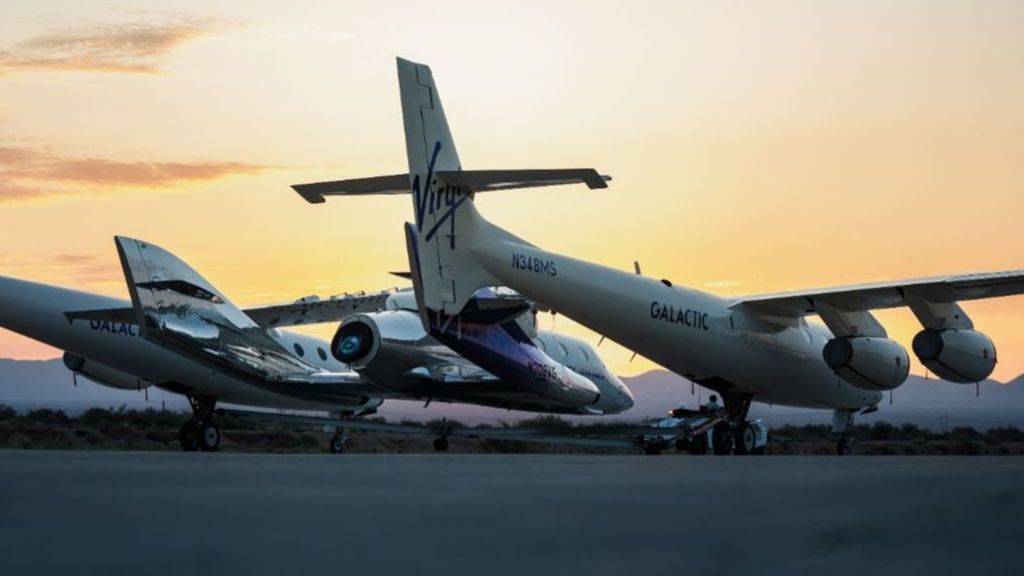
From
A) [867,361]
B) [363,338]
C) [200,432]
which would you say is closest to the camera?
[867,361]

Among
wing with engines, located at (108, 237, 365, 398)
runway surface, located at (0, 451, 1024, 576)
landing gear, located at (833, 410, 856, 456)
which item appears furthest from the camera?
landing gear, located at (833, 410, 856, 456)

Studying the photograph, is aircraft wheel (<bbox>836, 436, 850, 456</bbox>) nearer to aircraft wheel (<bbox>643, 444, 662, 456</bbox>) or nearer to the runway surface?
aircraft wheel (<bbox>643, 444, 662, 456</bbox>)

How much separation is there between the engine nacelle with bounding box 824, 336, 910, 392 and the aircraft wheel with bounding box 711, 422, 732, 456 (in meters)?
2.36

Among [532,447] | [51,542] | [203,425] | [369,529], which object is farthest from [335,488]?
[532,447]

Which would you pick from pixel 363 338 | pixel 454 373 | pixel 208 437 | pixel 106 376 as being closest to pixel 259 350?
pixel 363 338

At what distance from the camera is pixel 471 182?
2661cm

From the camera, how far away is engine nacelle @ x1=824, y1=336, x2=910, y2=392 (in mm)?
27406

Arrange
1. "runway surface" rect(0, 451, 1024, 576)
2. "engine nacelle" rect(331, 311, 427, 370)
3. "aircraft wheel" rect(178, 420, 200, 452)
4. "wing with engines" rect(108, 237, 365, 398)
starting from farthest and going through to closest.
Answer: "engine nacelle" rect(331, 311, 427, 370), "aircraft wheel" rect(178, 420, 200, 452), "wing with engines" rect(108, 237, 365, 398), "runway surface" rect(0, 451, 1024, 576)

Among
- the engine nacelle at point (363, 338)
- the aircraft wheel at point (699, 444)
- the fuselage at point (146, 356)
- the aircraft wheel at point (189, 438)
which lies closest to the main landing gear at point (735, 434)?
the aircraft wheel at point (699, 444)

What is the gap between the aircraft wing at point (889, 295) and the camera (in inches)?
1050

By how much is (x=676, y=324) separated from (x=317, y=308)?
1256 cm

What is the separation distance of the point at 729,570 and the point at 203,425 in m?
24.5

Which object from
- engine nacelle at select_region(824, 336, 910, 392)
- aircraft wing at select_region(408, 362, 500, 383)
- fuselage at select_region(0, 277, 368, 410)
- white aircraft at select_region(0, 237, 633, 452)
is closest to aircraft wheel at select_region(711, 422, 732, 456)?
engine nacelle at select_region(824, 336, 910, 392)

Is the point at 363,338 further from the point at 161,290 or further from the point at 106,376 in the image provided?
the point at 106,376
